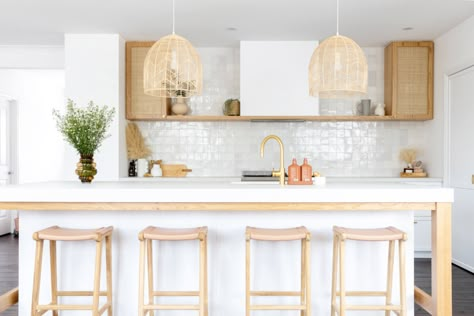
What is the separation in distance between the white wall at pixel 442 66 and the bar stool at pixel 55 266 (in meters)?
4.09

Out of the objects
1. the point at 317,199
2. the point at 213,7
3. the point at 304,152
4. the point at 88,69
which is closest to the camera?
the point at 317,199

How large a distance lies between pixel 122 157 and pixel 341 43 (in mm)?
3216

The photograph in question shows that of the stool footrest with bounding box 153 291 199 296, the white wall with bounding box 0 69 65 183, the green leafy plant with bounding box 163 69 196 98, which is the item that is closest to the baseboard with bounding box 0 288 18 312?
the stool footrest with bounding box 153 291 199 296

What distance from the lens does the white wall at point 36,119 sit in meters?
6.98

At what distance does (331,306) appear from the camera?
277cm

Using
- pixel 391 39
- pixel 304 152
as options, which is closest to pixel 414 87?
pixel 391 39

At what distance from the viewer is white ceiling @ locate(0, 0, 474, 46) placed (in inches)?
161

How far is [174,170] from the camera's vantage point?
5660 mm

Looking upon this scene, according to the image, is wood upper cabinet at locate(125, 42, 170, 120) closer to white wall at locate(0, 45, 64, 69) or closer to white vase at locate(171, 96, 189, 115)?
white vase at locate(171, 96, 189, 115)

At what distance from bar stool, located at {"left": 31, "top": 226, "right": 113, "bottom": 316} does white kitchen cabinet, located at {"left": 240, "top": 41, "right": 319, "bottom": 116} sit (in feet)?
9.65

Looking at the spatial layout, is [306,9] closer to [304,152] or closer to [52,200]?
[304,152]

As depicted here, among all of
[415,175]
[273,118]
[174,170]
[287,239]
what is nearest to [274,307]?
[287,239]

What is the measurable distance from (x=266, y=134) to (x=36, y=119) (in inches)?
178

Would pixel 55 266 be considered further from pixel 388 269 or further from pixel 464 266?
pixel 464 266
